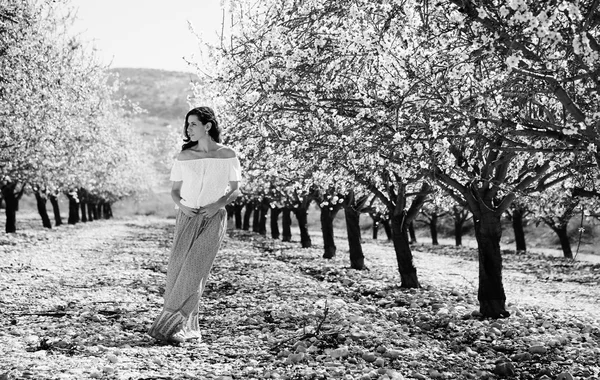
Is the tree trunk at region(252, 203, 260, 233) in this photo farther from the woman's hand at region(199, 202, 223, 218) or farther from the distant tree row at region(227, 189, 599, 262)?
the woman's hand at region(199, 202, 223, 218)

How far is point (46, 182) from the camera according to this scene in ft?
117

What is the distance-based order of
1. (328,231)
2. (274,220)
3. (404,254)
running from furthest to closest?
(274,220)
(328,231)
(404,254)

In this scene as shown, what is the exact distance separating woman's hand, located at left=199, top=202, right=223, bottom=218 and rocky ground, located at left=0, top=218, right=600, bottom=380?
A: 1.82 m

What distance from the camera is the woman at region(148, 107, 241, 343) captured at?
29.1 feet

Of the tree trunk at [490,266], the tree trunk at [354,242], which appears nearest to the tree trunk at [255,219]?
the tree trunk at [354,242]

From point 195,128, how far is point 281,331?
3.47m

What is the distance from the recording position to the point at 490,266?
42.7ft

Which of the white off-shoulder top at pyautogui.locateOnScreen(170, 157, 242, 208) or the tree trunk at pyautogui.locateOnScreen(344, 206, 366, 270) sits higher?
the white off-shoulder top at pyautogui.locateOnScreen(170, 157, 242, 208)

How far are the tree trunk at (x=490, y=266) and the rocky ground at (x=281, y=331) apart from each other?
371mm

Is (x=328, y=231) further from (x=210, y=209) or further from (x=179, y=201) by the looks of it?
(x=210, y=209)

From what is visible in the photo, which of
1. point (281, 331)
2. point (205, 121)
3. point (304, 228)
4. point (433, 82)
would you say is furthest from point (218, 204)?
point (304, 228)

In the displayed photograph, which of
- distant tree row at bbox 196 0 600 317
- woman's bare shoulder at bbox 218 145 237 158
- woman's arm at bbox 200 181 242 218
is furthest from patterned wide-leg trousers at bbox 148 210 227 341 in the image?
distant tree row at bbox 196 0 600 317

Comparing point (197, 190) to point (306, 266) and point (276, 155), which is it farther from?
point (306, 266)

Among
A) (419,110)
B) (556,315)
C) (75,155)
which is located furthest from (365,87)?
(75,155)
